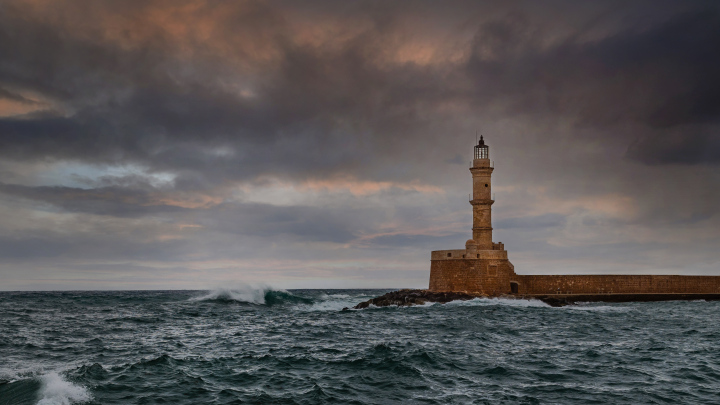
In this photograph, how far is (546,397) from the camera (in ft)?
33.3

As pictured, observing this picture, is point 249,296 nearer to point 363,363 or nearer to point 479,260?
point 479,260

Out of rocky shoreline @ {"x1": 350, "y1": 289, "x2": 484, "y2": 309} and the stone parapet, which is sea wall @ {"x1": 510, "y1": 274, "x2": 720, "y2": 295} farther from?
rocky shoreline @ {"x1": 350, "y1": 289, "x2": 484, "y2": 309}

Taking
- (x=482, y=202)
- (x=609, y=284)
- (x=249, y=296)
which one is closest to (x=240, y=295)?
(x=249, y=296)

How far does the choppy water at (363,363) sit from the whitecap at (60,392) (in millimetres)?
34

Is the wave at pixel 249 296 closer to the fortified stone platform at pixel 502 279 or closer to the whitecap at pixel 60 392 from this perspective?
the fortified stone platform at pixel 502 279

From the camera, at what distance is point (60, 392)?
10.2 m

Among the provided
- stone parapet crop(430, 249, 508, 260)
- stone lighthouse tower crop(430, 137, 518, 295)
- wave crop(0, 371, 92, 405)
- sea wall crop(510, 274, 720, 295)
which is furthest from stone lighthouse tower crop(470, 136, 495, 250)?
wave crop(0, 371, 92, 405)

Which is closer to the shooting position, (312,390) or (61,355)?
(312,390)

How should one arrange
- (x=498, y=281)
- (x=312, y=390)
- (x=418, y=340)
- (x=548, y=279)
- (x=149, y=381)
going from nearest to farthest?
1. (x=312, y=390)
2. (x=149, y=381)
3. (x=418, y=340)
4. (x=498, y=281)
5. (x=548, y=279)

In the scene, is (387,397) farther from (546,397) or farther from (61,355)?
(61,355)

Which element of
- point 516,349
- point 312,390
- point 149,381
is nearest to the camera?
point 312,390

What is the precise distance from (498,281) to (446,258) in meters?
4.07

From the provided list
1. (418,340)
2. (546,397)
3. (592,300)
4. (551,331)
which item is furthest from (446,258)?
(546,397)

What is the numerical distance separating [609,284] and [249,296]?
96.6ft
